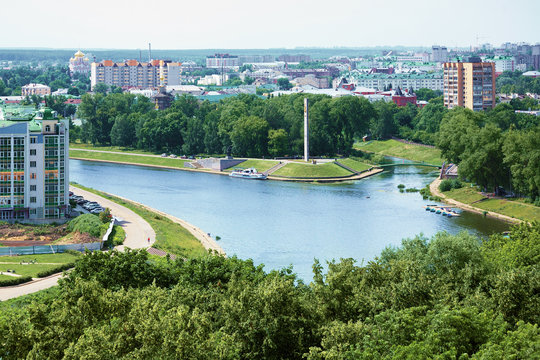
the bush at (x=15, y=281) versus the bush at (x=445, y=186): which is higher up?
the bush at (x=445, y=186)

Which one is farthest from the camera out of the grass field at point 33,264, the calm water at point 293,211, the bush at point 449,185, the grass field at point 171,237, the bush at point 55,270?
the bush at point 449,185

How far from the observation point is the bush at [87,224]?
40.8 m

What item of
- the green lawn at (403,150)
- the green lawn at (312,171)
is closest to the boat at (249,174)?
the green lawn at (312,171)

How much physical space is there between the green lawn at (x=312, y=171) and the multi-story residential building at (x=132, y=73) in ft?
307

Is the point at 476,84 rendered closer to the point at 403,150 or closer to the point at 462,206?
the point at 403,150

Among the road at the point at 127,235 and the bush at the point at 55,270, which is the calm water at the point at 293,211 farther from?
the bush at the point at 55,270

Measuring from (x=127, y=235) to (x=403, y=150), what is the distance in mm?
45592

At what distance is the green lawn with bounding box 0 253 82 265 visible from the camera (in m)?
36.3

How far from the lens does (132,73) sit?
160 m

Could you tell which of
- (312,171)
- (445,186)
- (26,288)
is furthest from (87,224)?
(312,171)

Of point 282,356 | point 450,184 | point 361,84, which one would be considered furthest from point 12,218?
point 361,84

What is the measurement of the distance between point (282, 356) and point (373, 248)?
20088 mm

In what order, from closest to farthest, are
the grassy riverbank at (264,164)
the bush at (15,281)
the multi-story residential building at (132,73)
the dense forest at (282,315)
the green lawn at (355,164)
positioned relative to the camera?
1. the dense forest at (282,315)
2. the bush at (15,281)
3. the grassy riverbank at (264,164)
4. the green lawn at (355,164)
5. the multi-story residential building at (132,73)

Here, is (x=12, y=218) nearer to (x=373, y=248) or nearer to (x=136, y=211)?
(x=136, y=211)
